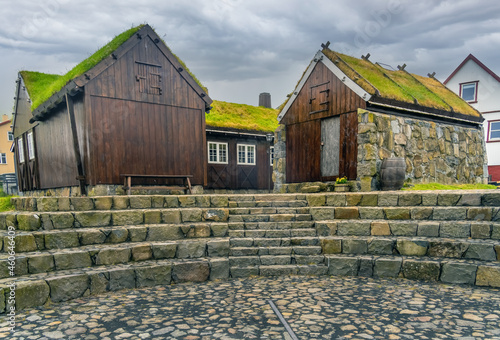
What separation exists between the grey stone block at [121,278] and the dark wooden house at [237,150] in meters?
11.2

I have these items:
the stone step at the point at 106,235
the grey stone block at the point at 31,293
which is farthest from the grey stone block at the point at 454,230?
the grey stone block at the point at 31,293

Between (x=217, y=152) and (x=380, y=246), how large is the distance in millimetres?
11676

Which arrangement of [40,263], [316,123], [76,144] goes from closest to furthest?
[40,263] < [76,144] < [316,123]

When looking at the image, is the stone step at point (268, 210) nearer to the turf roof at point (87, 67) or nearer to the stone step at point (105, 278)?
the stone step at point (105, 278)

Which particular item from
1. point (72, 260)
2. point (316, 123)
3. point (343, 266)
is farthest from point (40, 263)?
point (316, 123)

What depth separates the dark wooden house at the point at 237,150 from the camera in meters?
16.6

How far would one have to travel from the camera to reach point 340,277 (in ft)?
A: 18.9

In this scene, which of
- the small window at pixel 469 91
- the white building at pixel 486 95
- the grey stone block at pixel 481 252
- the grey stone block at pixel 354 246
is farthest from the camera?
the small window at pixel 469 91

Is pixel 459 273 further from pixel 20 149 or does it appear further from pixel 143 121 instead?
pixel 20 149

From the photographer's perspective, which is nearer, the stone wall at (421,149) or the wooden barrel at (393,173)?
the wooden barrel at (393,173)

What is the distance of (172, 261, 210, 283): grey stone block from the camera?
5.45 meters

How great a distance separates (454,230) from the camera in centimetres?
596

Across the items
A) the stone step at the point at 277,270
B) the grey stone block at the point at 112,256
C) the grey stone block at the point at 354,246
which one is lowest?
the stone step at the point at 277,270

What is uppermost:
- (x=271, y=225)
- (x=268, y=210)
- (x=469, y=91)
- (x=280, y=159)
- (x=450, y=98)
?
(x=469, y=91)
